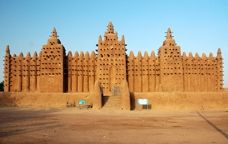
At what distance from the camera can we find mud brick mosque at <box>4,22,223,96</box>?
38994 mm

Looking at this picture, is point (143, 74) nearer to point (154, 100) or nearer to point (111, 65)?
point (111, 65)

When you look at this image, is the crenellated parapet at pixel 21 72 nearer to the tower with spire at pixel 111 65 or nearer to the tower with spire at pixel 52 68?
the tower with spire at pixel 52 68

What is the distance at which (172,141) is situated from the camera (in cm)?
1261

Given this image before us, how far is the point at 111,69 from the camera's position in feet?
129

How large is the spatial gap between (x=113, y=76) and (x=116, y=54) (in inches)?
114

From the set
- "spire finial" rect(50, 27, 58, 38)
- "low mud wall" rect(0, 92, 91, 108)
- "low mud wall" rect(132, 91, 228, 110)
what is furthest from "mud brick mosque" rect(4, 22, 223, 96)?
"low mud wall" rect(132, 91, 228, 110)

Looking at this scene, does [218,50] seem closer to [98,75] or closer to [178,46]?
[178,46]

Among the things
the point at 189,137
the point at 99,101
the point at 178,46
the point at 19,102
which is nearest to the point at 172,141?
the point at 189,137

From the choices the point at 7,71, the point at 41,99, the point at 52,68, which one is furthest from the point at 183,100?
the point at 7,71

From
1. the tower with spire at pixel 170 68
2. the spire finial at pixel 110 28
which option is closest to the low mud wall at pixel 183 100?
the tower with spire at pixel 170 68

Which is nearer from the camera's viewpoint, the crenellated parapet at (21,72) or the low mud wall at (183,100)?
the low mud wall at (183,100)

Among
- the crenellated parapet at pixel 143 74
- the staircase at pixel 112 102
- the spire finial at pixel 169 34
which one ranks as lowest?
the staircase at pixel 112 102

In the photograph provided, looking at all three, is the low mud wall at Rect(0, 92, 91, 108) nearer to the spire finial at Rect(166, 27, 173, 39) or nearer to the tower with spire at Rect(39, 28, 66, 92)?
the tower with spire at Rect(39, 28, 66, 92)

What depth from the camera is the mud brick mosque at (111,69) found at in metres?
39.0
